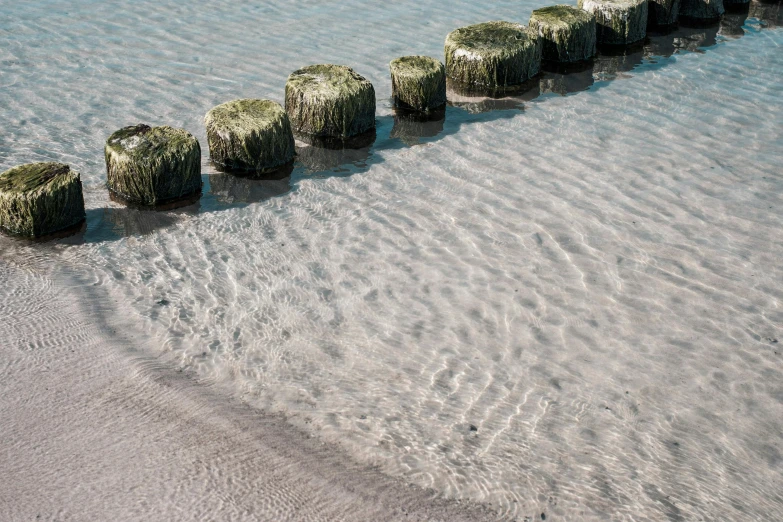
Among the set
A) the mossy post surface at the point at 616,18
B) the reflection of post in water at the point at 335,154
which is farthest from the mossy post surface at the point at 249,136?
the mossy post surface at the point at 616,18

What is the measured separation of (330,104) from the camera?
822 cm

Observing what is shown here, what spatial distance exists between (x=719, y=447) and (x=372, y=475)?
7.07 ft

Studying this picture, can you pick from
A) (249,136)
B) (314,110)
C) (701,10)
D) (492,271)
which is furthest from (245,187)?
(701,10)

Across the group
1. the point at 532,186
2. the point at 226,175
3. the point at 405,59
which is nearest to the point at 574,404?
the point at 532,186

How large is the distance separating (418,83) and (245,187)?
2497mm

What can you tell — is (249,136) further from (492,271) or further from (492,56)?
(492,56)

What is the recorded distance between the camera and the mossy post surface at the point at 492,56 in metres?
9.45

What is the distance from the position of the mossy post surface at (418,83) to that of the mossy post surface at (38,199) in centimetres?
384

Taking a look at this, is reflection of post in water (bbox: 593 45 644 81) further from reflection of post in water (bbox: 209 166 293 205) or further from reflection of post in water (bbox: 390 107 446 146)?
reflection of post in water (bbox: 209 166 293 205)

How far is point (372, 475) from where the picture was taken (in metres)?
4.53

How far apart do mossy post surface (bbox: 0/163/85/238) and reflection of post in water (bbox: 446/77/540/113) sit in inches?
180

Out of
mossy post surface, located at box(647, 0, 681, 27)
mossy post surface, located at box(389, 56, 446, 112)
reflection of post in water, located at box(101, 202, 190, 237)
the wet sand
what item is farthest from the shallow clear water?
mossy post surface, located at box(647, 0, 681, 27)

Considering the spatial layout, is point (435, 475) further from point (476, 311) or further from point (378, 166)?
point (378, 166)

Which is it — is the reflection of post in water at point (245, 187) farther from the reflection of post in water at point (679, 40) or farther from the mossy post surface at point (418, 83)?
the reflection of post in water at point (679, 40)
